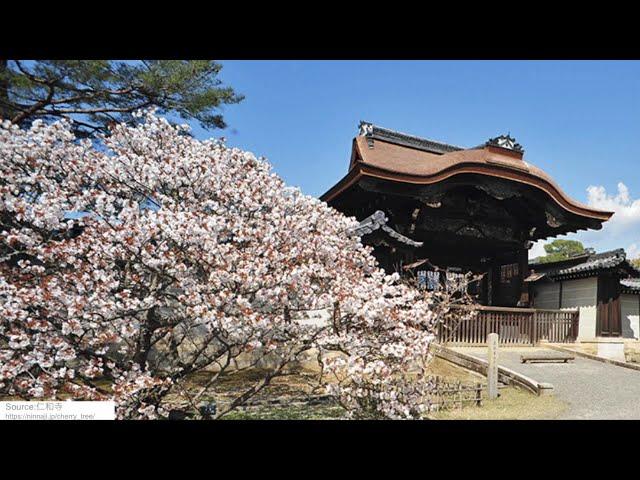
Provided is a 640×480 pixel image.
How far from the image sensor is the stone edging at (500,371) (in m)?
3.77

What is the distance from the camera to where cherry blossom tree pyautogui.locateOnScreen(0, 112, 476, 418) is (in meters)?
2.28

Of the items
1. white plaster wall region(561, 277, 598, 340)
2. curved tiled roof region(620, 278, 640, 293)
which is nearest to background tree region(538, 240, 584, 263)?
curved tiled roof region(620, 278, 640, 293)

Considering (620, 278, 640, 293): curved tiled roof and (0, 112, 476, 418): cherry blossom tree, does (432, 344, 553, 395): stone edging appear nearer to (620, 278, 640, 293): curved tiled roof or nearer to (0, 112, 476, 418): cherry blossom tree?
(0, 112, 476, 418): cherry blossom tree

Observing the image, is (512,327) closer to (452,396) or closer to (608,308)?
(608,308)

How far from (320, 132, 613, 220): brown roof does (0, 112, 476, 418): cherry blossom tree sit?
2576mm

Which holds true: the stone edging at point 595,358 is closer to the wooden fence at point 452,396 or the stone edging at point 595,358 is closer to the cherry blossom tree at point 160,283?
the wooden fence at point 452,396

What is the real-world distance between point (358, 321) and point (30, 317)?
6.16 feet

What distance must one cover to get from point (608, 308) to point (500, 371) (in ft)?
11.0

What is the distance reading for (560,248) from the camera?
10.1m

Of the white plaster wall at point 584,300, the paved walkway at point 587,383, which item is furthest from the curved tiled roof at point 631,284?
the paved walkway at point 587,383

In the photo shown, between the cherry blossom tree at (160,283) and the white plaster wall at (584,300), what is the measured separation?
15.3 ft

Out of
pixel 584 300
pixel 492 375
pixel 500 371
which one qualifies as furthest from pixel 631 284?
pixel 492 375
